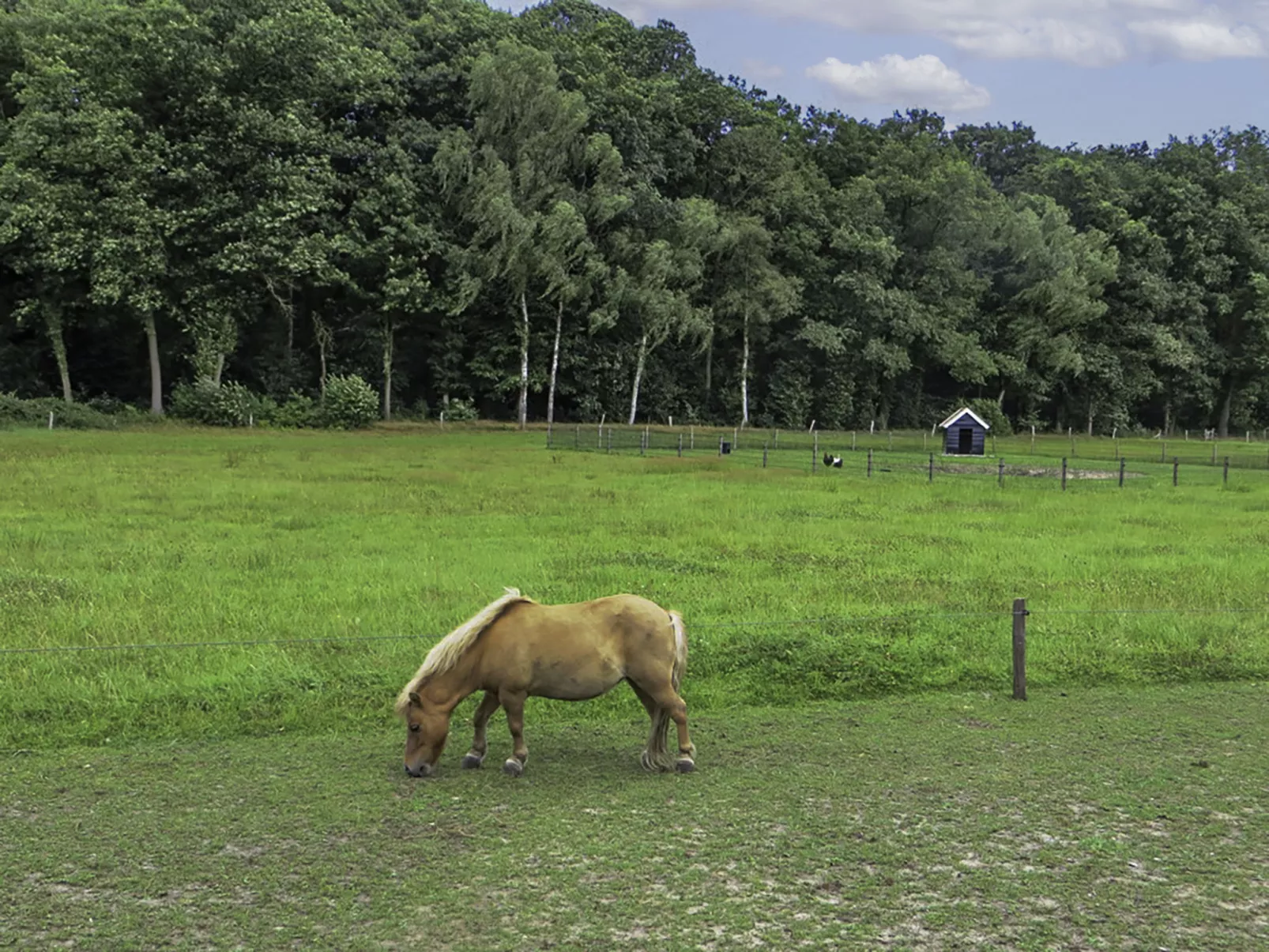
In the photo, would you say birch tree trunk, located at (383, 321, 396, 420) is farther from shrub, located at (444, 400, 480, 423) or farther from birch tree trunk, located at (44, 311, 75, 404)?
birch tree trunk, located at (44, 311, 75, 404)

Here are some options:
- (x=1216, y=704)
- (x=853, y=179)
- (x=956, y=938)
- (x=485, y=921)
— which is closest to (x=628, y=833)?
(x=485, y=921)

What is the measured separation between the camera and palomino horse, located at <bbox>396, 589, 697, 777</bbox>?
6.91 metres

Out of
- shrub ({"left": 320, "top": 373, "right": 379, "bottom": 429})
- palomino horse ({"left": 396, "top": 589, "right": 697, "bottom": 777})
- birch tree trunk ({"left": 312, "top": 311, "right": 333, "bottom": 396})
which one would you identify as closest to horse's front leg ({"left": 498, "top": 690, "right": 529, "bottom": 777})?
palomino horse ({"left": 396, "top": 589, "right": 697, "bottom": 777})

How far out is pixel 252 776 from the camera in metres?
7.17

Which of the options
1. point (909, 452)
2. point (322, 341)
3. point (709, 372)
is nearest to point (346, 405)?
point (322, 341)

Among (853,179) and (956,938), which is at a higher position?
(853,179)

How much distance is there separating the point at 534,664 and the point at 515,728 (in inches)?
20.4

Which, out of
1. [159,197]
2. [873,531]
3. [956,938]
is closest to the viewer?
[956,938]

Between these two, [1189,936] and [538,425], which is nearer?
[1189,936]

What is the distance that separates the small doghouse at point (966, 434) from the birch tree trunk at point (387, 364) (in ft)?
95.3

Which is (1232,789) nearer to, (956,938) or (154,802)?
(956,938)

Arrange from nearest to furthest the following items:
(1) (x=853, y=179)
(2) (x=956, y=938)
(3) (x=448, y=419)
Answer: (2) (x=956, y=938), (3) (x=448, y=419), (1) (x=853, y=179)

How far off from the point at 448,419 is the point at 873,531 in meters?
39.8

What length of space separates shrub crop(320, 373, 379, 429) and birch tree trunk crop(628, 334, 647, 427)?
53.1 feet
